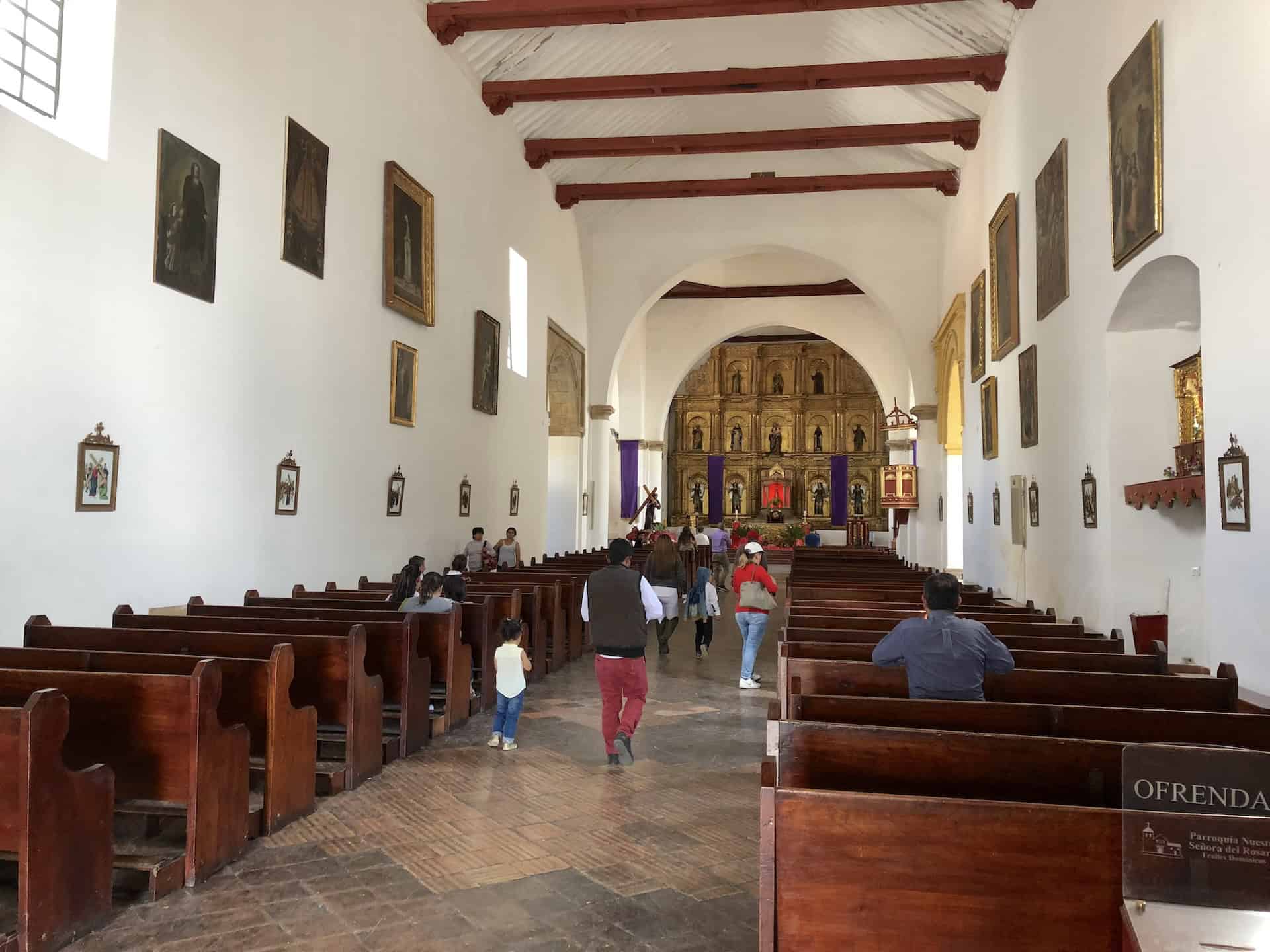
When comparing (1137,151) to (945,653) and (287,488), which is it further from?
(287,488)

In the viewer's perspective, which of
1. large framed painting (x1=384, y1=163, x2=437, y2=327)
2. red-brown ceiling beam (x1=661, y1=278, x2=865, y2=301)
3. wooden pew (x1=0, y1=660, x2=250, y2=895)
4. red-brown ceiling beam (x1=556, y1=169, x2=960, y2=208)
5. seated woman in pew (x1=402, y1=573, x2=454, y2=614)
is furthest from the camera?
red-brown ceiling beam (x1=661, y1=278, x2=865, y2=301)

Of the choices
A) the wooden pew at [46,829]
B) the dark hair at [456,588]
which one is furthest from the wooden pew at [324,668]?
the dark hair at [456,588]

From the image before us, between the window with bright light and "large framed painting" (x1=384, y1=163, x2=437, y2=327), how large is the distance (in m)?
3.28

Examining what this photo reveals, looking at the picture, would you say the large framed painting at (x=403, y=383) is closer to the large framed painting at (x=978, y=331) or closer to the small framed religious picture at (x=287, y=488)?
the small framed religious picture at (x=287, y=488)

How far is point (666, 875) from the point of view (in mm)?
3822

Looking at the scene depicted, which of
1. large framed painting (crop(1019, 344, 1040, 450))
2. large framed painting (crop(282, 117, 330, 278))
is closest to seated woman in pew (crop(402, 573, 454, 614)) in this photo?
large framed painting (crop(282, 117, 330, 278))

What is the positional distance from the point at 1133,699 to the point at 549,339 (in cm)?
1379

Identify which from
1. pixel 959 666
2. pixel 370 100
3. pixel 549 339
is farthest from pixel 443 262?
pixel 959 666

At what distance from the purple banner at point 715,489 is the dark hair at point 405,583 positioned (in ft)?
81.8

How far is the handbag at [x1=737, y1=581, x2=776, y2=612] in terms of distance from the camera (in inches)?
326

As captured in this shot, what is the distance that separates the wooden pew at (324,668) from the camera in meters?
4.84

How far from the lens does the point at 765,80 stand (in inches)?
495

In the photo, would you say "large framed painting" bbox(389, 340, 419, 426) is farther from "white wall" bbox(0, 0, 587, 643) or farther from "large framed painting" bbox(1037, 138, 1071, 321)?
"large framed painting" bbox(1037, 138, 1071, 321)

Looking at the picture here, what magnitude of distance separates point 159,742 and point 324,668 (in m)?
1.26
